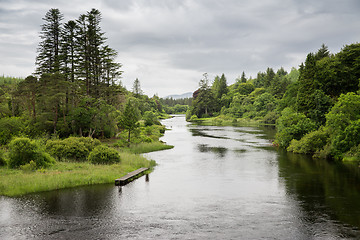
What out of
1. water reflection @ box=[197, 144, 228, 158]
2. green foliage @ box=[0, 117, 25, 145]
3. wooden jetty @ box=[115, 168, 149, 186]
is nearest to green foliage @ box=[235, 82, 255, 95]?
water reflection @ box=[197, 144, 228, 158]

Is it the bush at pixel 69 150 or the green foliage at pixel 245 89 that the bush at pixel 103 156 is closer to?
the bush at pixel 69 150

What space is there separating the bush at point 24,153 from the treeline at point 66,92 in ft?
36.5

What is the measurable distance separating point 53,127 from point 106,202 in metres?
27.7

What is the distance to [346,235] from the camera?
14.4 meters

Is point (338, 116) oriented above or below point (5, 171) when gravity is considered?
above

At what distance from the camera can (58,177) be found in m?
23.1

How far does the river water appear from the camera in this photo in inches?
575

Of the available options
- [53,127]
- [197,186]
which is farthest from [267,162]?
[53,127]

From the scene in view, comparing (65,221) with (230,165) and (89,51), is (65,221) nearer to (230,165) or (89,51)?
(230,165)

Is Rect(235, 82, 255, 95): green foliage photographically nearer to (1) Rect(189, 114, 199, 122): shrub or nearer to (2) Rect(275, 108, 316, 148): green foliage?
(1) Rect(189, 114, 199, 122): shrub

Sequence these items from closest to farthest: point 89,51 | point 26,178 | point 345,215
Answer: point 345,215 < point 26,178 < point 89,51

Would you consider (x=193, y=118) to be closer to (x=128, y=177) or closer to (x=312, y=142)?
(x=312, y=142)

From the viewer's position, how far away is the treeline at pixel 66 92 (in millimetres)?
40906

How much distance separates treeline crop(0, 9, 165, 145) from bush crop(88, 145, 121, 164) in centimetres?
1322
